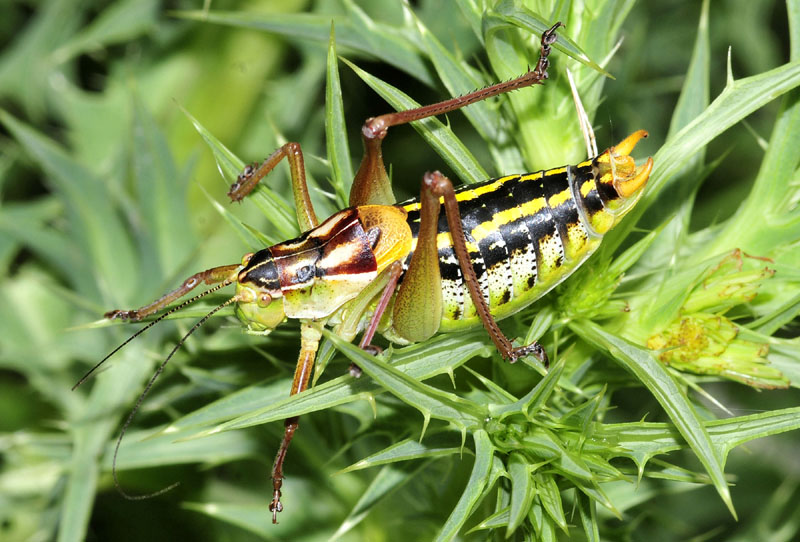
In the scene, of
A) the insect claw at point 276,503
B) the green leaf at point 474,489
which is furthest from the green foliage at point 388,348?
the insect claw at point 276,503

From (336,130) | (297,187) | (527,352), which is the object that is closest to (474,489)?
(527,352)

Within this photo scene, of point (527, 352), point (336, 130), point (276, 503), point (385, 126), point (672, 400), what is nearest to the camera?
point (672, 400)

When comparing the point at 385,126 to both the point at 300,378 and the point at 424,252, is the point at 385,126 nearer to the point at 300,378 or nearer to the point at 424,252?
the point at 424,252

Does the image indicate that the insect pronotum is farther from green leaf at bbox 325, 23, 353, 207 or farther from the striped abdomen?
green leaf at bbox 325, 23, 353, 207

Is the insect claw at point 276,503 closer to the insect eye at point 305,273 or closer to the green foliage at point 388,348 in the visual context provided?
the green foliage at point 388,348

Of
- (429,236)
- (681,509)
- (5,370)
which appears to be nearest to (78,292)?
(5,370)

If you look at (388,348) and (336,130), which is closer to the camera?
(336,130)

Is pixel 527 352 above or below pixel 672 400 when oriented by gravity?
above
